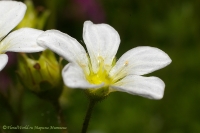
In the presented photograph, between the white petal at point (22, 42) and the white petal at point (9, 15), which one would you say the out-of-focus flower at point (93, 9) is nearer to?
the white petal at point (9, 15)

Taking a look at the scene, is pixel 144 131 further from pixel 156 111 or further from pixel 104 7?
pixel 104 7

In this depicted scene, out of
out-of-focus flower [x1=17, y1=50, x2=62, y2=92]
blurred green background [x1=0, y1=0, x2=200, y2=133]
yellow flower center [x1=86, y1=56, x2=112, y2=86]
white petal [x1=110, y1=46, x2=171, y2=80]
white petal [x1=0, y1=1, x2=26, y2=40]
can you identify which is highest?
white petal [x1=0, y1=1, x2=26, y2=40]

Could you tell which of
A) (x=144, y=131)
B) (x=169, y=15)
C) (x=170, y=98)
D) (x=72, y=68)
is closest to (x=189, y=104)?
(x=170, y=98)

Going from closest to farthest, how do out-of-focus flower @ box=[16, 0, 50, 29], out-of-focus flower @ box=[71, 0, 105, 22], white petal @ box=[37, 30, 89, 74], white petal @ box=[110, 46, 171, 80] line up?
white petal @ box=[37, 30, 89, 74], white petal @ box=[110, 46, 171, 80], out-of-focus flower @ box=[16, 0, 50, 29], out-of-focus flower @ box=[71, 0, 105, 22]

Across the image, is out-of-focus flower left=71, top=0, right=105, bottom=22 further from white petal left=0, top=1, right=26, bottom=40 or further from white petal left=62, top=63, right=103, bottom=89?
white petal left=62, top=63, right=103, bottom=89

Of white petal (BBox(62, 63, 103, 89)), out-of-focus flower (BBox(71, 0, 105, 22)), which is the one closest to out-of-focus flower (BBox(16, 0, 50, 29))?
white petal (BBox(62, 63, 103, 89))

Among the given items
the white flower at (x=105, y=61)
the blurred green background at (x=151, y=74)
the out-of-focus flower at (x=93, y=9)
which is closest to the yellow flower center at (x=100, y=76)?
the white flower at (x=105, y=61)

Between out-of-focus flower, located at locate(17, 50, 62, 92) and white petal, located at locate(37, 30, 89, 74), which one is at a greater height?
white petal, located at locate(37, 30, 89, 74)
